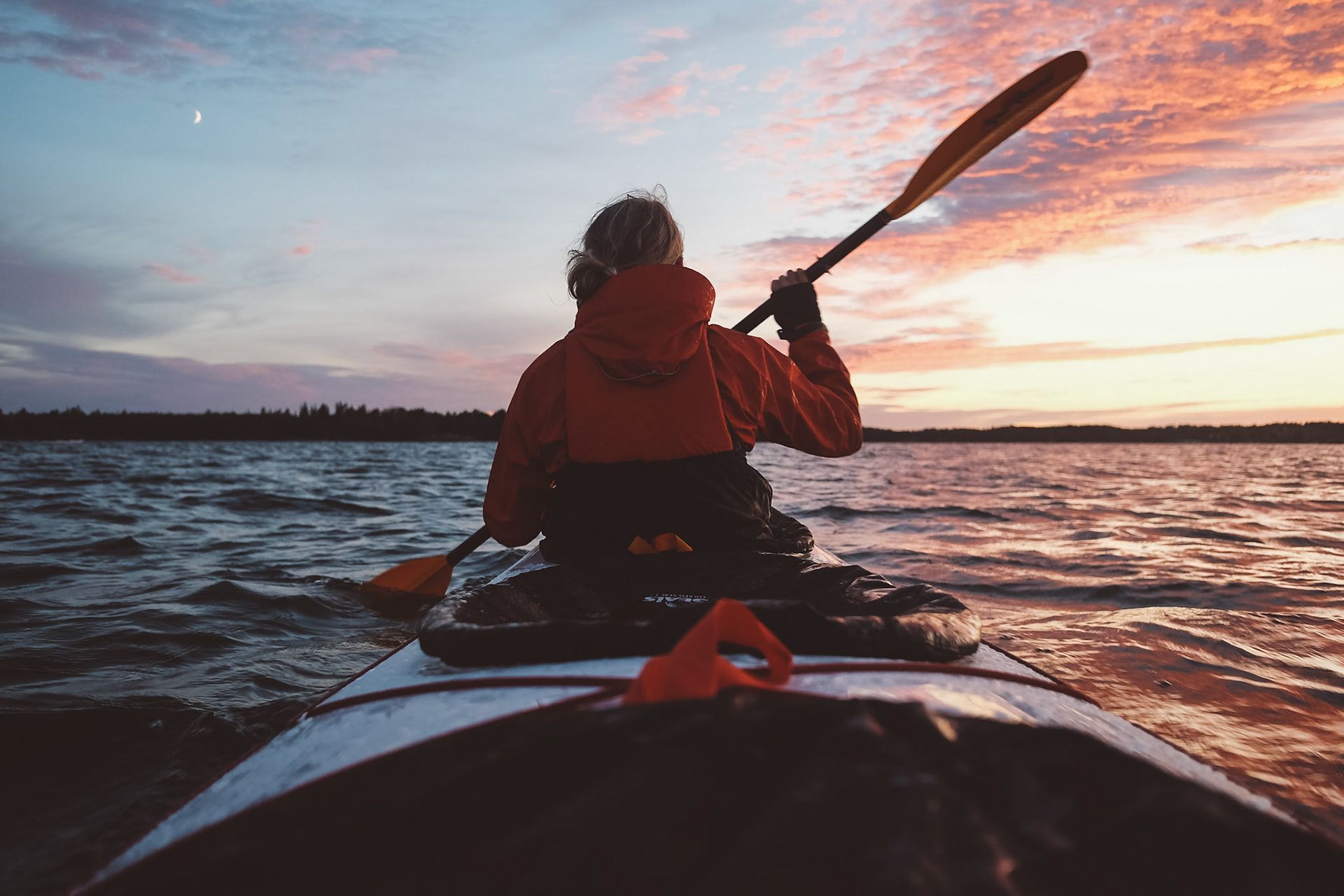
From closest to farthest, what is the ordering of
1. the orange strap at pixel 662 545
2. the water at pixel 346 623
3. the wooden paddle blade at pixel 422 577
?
the orange strap at pixel 662 545 < the water at pixel 346 623 < the wooden paddle blade at pixel 422 577

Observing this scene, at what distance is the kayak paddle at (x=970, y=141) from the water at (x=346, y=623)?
4.46ft

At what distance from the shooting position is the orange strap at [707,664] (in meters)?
1.00

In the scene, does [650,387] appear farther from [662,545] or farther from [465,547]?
[465,547]

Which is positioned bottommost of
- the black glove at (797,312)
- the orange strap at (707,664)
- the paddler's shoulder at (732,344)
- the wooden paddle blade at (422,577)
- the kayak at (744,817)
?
the wooden paddle blade at (422,577)

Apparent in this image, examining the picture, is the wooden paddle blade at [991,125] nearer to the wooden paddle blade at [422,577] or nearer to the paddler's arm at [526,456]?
the paddler's arm at [526,456]

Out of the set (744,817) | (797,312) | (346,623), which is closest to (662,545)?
(797,312)

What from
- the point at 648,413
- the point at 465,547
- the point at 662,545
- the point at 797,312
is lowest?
the point at 465,547

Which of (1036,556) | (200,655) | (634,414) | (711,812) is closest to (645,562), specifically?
(634,414)

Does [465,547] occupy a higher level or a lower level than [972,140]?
lower

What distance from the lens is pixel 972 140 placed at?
3.80 m

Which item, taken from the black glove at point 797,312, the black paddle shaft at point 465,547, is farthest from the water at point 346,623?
the black glove at point 797,312

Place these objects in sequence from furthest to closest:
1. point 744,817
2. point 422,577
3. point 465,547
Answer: point 422,577
point 465,547
point 744,817

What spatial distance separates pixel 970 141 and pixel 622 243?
235 cm

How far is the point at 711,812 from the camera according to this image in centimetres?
83
